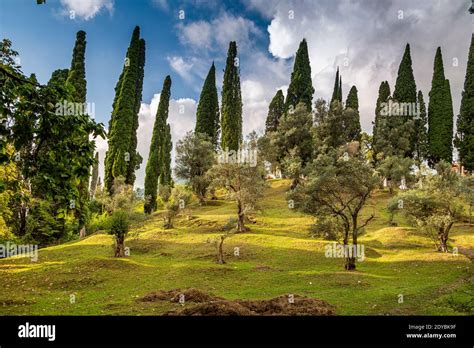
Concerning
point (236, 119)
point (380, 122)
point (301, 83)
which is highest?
point (301, 83)

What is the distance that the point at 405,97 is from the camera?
66062 mm

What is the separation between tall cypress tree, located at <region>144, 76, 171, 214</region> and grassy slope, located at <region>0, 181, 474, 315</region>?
45.4ft

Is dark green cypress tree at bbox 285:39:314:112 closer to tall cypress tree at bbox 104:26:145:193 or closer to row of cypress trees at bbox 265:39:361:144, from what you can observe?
row of cypress trees at bbox 265:39:361:144

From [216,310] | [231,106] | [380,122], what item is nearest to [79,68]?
[231,106]

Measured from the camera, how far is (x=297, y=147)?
58469 mm

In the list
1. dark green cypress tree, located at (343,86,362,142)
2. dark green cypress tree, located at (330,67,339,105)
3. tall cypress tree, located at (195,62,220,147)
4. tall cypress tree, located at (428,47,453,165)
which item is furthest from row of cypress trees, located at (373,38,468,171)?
tall cypress tree, located at (195,62,220,147)

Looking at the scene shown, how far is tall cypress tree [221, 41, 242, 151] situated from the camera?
211 ft

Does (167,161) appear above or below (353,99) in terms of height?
below

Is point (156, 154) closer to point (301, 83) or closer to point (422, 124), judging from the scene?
point (301, 83)

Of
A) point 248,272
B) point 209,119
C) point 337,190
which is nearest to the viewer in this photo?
point 248,272

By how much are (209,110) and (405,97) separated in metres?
35.4

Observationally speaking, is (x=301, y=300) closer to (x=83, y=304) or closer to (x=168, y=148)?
(x=83, y=304)

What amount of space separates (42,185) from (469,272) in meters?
26.8
